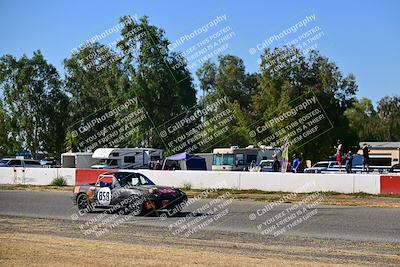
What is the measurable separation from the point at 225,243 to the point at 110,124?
177 ft

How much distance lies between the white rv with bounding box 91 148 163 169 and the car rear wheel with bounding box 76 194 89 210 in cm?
2622

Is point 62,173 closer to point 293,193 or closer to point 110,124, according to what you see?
point 293,193

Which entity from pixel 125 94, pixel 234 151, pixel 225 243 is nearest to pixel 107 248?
pixel 225 243

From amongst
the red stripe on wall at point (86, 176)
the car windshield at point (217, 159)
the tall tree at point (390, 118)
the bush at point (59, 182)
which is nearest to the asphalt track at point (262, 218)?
the red stripe on wall at point (86, 176)

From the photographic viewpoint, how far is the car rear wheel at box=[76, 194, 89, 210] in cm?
1966

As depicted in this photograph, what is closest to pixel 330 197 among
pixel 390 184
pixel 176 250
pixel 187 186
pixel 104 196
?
pixel 390 184

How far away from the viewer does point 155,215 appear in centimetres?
1858

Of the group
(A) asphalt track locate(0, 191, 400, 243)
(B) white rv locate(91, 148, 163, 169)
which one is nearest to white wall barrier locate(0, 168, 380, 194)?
(A) asphalt track locate(0, 191, 400, 243)

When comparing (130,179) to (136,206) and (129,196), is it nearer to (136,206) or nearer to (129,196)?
(129,196)

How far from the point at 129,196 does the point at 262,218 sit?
4.04 meters

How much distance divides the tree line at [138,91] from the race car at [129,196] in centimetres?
2715

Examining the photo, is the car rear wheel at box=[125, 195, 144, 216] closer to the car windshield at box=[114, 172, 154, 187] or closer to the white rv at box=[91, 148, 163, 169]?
the car windshield at box=[114, 172, 154, 187]

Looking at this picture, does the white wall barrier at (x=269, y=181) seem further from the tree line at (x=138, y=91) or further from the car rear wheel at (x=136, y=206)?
the tree line at (x=138, y=91)

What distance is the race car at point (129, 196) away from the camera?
18.3 m
